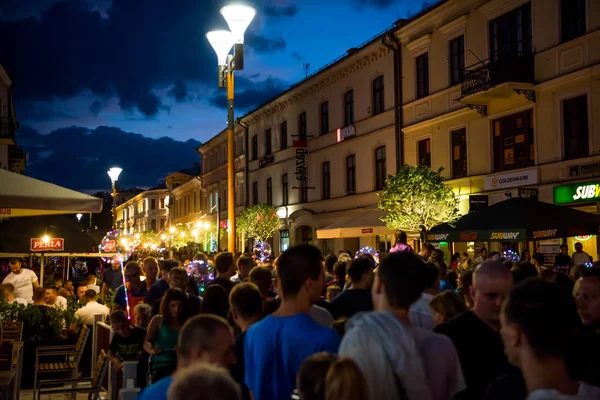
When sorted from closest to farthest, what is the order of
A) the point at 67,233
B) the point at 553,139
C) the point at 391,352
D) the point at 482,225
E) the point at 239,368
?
the point at 391,352 < the point at 239,368 < the point at 482,225 < the point at 67,233 < the point at 553,139

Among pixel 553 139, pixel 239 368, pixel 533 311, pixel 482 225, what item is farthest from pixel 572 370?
pixel 553 139

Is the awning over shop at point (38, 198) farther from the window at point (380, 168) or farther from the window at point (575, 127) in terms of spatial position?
the window at point (380, 168)

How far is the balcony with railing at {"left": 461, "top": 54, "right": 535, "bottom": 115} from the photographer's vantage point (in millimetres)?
20906

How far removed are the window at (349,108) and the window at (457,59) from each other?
7962 mm

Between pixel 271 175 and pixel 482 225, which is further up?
pixel 271 175

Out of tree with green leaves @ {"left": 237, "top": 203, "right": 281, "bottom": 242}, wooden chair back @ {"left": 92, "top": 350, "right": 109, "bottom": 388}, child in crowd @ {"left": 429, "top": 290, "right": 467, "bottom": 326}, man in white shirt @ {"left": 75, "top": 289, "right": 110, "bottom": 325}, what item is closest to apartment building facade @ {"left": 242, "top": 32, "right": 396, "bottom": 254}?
tree with green leaves @ {"left": 237, "top": 203, "right": 281, "bottom": 242}

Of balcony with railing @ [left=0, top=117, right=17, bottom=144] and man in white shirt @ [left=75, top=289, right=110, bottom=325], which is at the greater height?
balcony with railing @ [left=0, top=117, right=17, bottom=144]

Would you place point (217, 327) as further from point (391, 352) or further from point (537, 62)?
point (537, 62)

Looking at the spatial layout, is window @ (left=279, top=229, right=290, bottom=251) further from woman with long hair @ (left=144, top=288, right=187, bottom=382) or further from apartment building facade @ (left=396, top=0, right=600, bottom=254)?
woman with long hair @ (left=144, top=288, right=187, bottom=382)

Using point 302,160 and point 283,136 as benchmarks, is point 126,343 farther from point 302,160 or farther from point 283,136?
point 283,136

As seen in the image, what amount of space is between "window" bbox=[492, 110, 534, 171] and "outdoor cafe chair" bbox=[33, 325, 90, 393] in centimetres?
1513

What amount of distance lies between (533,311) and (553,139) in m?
18.6

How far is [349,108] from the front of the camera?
107 ft

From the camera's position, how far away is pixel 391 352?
2.97 m
